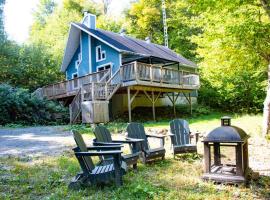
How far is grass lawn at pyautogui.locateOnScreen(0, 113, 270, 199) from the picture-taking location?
164 inches

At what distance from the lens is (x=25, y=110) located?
16875 millimetres

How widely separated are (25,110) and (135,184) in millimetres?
13758

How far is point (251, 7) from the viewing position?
9.17 meters

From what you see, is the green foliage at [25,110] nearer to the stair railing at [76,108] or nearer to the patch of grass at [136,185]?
the stair railing at [76,108]

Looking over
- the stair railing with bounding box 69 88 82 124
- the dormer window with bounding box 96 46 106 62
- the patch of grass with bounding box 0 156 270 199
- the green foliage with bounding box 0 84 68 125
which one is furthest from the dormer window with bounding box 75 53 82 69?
the patch of grass with bounding box 0 156 270 199

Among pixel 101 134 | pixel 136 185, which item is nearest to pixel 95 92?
pixel 101 134

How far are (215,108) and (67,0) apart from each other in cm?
2562

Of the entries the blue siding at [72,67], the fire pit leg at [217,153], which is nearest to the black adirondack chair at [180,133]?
the fire pit leg at [217,153]

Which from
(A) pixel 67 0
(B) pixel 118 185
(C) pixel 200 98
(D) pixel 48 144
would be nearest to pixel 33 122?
(D) pixel 48 144

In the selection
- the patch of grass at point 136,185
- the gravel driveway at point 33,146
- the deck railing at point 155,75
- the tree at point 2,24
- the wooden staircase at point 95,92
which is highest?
the tree at point 2,24

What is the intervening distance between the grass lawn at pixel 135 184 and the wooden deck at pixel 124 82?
28.8ft

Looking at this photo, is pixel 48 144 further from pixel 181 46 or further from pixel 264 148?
pixel 181 46

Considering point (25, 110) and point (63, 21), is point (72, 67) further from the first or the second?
point (63, 21)

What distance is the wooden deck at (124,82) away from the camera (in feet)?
49.6
